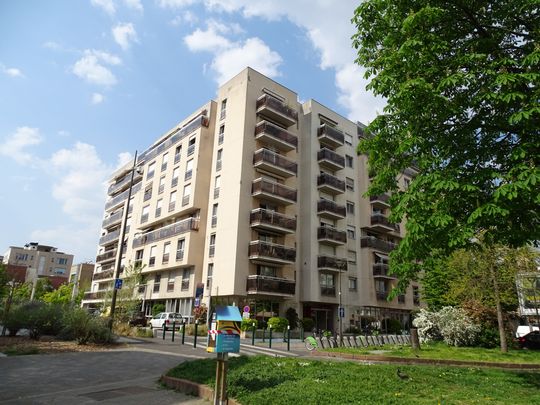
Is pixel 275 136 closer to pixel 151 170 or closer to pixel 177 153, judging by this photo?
pixel 177 153

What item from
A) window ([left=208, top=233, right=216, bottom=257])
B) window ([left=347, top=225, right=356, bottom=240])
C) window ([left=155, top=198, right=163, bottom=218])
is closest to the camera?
window ([left=208, top=233, right=216, bottom=257])

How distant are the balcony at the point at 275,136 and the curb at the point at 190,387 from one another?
97.1 feet

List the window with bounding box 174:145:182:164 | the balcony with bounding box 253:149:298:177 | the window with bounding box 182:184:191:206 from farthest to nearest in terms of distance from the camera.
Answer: the window with bounding box 174:145:182:164, the window with bounding box 182:184:191:206, the balcony with bounding box 253:149:298:177

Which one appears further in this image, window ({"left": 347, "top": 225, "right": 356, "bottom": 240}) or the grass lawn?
window ({"left": 347, "top": 225, "right": 356, "bottom": 240})

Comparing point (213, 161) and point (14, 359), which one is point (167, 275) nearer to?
point (213, 161)

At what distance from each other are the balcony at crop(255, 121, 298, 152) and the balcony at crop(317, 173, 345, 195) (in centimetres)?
415

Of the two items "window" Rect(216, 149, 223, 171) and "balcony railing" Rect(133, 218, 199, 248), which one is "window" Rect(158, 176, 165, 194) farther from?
"window" Rect(216, 149, 223, 171)

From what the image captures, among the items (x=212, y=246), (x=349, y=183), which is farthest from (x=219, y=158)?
(x=349, y=183)

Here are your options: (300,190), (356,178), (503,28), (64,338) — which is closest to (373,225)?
(356,178)

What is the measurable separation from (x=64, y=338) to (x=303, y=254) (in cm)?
2308

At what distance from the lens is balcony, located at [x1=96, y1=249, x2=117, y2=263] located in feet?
176

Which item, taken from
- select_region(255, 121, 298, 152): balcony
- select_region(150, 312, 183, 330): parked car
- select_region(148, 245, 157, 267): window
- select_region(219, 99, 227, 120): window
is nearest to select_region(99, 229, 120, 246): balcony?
select_region(148, 245, 157, 267): window

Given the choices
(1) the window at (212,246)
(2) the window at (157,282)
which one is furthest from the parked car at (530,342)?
(2) the window at (157,282)

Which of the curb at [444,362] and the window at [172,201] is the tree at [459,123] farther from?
the window at [172,201]
